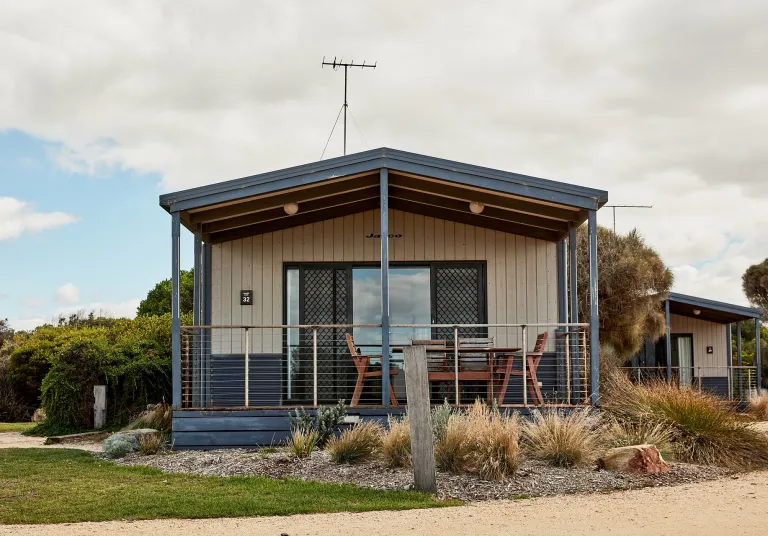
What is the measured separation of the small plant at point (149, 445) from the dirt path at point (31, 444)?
1404mm

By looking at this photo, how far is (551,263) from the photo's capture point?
13.1 metres

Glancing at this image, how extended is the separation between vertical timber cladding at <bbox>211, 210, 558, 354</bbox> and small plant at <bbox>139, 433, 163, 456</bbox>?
257 cm

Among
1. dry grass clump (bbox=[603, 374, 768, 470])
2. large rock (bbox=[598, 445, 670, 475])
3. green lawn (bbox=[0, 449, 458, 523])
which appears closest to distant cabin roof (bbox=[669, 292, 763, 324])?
dry grass clump (bbox=[603, 374, 768, 470])

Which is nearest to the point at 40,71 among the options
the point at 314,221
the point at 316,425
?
the point at 314,221

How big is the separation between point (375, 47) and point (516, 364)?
5.92 metres

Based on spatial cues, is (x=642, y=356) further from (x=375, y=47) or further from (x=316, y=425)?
(x=316, y=425)

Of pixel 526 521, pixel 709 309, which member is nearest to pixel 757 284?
pixel 709 309

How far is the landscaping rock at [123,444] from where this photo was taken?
34.2 ft

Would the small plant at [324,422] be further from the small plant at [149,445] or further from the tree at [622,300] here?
the tree at [622,300]

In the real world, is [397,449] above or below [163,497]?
above

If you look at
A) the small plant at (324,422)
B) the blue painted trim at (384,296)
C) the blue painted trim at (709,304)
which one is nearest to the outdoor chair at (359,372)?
the blue painted trim at (384,296)

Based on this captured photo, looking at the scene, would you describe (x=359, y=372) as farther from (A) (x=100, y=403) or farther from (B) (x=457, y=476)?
(A) (x=100, y=403)

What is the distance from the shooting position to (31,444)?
A: 508 inches

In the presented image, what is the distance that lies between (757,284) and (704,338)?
13588 millimetres
